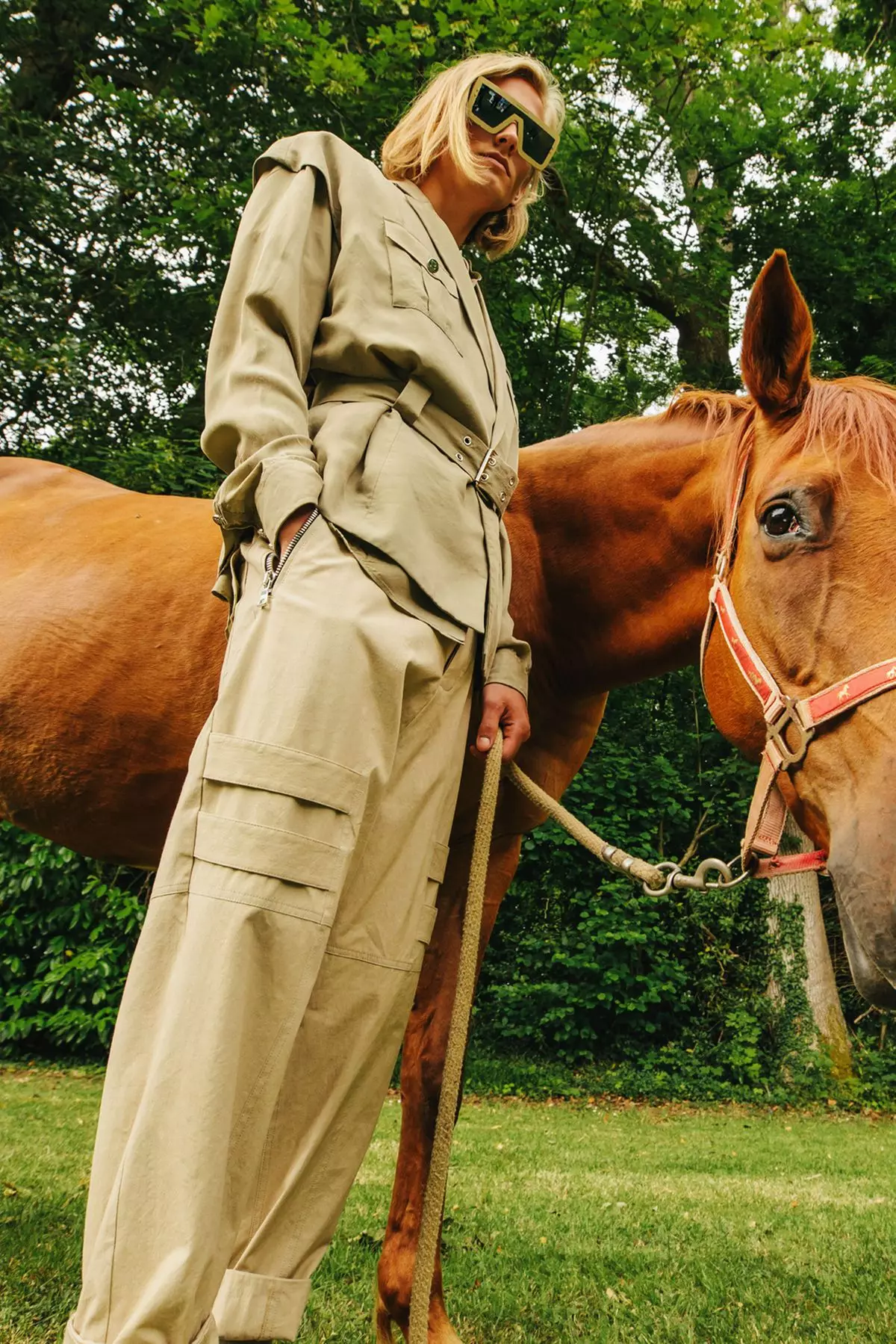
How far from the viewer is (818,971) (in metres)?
9.87

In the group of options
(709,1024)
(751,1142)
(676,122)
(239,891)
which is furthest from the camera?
(676,122)

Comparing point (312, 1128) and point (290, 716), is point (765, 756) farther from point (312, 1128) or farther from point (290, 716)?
point (312, 1128)

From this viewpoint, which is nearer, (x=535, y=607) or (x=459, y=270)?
(x=459, y=270)

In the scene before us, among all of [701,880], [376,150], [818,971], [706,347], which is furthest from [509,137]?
[706,347]

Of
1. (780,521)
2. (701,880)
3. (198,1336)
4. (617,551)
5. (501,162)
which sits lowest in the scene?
(198,1336)

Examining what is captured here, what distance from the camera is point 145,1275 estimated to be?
53.1 inches

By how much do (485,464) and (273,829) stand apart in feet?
2.83

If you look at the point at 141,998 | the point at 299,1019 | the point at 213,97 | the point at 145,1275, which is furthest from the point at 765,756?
the point at 213,97

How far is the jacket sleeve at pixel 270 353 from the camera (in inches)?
65.1

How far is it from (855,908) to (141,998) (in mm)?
1076

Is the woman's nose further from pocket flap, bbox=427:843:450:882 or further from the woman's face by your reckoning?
pocket flap, bbox=427:843:450:882

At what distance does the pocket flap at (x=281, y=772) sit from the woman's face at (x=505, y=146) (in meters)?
1.31

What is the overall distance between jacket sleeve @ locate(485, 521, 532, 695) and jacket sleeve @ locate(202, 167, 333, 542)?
1.64 feet

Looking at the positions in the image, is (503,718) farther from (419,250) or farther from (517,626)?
(419,250)
